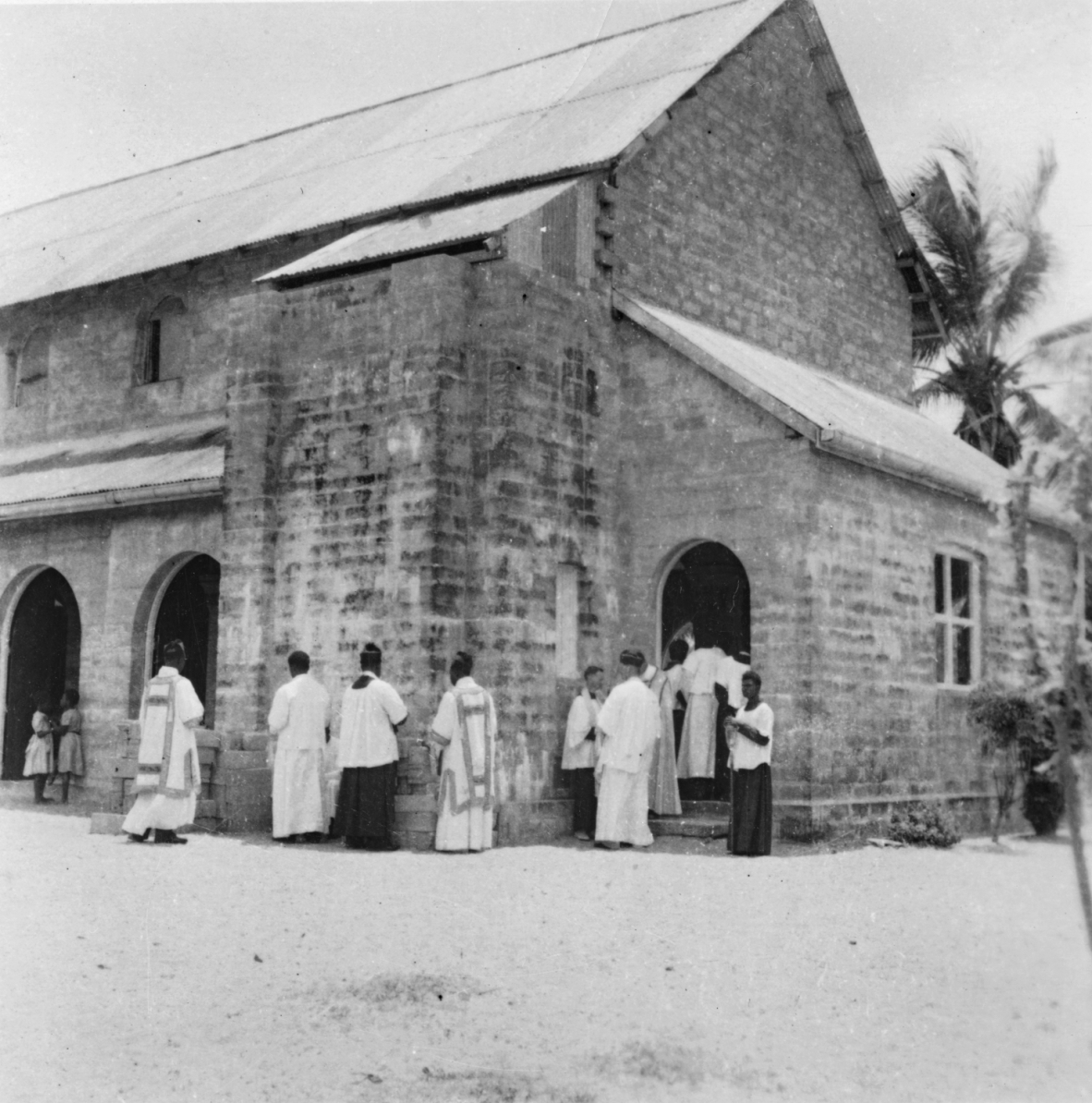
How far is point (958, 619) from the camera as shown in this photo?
50.2 feet

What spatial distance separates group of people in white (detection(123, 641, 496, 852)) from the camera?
473 inches

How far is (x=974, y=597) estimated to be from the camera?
50.9ft

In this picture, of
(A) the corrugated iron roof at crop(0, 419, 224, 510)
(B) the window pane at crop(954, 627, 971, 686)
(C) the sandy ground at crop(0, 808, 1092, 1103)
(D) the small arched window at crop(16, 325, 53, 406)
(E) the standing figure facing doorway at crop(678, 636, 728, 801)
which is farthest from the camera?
(D) the small arched window at crop(16, 325, 53, 406)

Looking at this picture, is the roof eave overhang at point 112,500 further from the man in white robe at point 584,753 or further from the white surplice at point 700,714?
the white surplice at point 700,714

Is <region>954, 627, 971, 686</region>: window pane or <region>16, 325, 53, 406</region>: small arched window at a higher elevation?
<region>16, 325, 53, 406</region>: small arched window

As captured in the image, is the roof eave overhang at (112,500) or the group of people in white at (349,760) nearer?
the group of people in white at (349,760)

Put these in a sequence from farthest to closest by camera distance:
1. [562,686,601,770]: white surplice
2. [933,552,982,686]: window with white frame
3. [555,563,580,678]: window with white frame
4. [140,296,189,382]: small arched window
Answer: [140,296,189,382]: small arched window, [933,552,982,686]: window with white frame, [555,563,580,678]: window with white frame, [562,686,601,770]: white surplice

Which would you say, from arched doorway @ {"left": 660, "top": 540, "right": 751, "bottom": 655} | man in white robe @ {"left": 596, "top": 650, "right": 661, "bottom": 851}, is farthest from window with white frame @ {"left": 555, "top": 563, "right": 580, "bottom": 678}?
arched doorway @ {"left": 660, "top": 540, "right": 751, "bottom": 655}

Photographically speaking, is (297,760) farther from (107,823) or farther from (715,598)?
(715,598)

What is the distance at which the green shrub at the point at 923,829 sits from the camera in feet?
42.5

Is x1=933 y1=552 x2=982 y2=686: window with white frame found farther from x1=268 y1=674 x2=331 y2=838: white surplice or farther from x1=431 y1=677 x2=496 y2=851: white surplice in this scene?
x1=268 y1=674 x2=331 y2=838: white surplice

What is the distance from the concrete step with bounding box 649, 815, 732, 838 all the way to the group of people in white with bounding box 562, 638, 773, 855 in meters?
0.19

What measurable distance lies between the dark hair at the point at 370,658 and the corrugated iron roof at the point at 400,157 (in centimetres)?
499

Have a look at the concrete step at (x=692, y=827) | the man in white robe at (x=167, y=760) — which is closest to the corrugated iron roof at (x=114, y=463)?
the man in white robe at (x=167, y=760)
